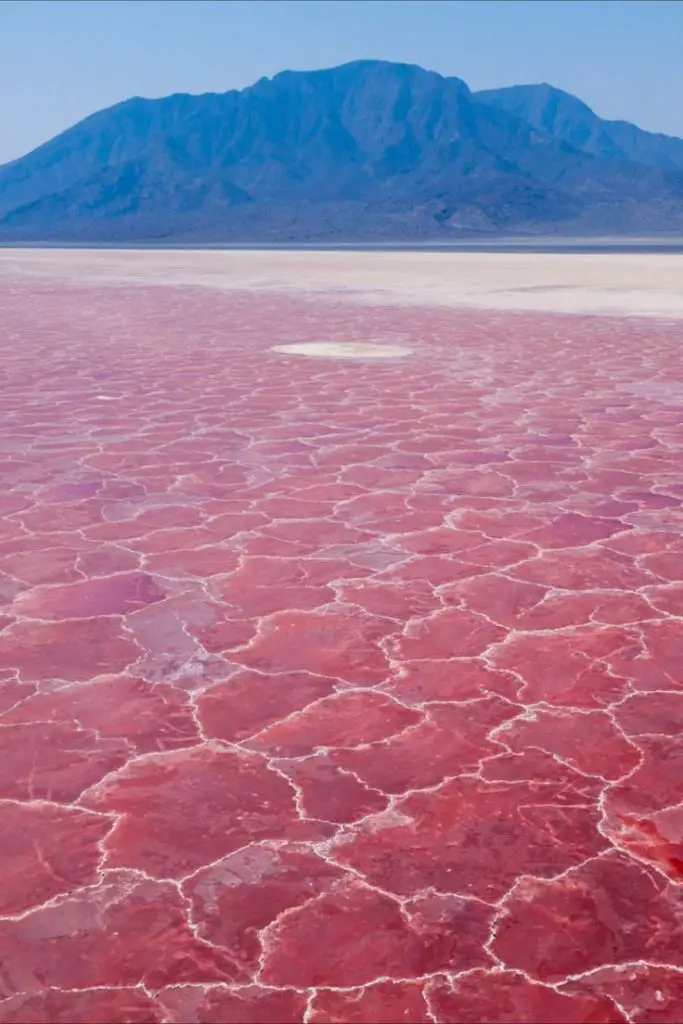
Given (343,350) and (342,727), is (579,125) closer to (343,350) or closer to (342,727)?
(343,350)

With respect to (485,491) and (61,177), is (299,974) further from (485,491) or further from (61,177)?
(61,177)

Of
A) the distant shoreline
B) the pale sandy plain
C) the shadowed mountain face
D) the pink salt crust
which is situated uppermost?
the shadowed mountain face

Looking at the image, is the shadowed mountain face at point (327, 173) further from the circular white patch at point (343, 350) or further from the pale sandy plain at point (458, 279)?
the circular white patch at point (343, 350)

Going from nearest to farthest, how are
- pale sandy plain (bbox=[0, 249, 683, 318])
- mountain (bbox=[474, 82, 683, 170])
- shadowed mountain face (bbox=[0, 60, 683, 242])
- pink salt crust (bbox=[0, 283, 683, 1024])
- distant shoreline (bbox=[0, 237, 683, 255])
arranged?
pink salt crust (bbox=[0, 283, 683, 1024]) < pale sandy plain (bbox=[0, 249, 683, 318]) < distant shoreline (bbox=[0, 237, 683, 255]) < shadowed mountain face (bbox=[0, 60, 683, 242]) < mountain (bbox=[474, 82, 683, 170])

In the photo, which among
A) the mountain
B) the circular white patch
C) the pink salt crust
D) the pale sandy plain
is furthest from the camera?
the mountain

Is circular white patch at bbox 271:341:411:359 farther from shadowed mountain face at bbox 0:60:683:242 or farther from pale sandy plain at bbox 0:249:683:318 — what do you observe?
shadowed mountain face at bbox 0:60:683:242

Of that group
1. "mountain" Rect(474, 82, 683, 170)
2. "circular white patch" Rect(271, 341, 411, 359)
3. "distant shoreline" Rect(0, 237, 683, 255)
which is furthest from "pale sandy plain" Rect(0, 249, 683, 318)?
"mountain" Rect(474, 82, 683, 170)

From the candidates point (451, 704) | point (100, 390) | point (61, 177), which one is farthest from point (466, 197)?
point (451, 704)
